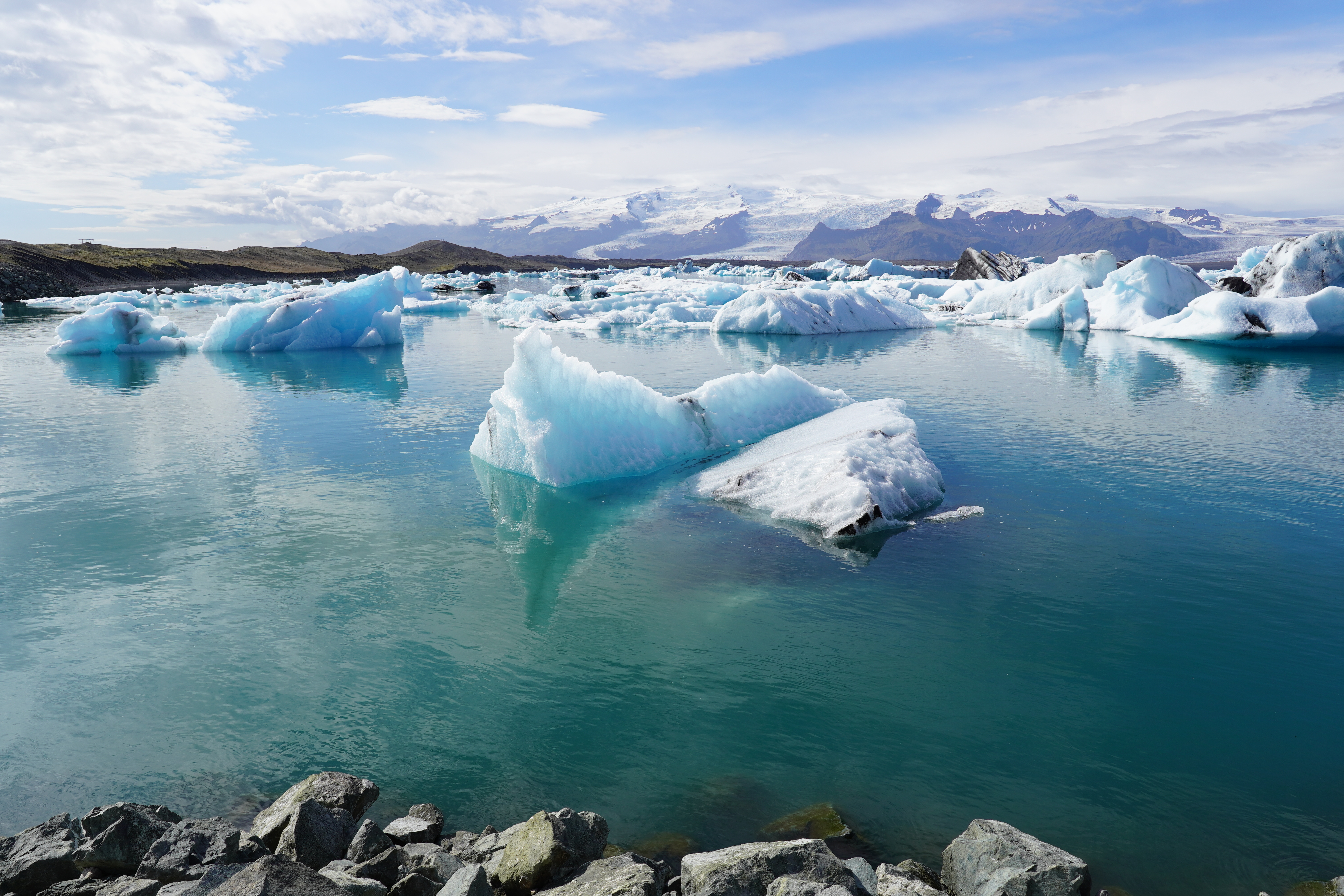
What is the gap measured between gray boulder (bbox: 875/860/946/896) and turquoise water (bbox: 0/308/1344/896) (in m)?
0.28

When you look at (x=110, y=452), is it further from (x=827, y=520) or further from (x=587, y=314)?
(x=587, y=314)

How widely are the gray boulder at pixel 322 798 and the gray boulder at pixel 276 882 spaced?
2.33 feet

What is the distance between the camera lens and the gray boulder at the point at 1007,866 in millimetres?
3447

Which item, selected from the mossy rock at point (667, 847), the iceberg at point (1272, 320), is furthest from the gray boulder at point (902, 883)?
the iceberg at point (1272, 320)

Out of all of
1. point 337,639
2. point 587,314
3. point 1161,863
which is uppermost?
point 587,314

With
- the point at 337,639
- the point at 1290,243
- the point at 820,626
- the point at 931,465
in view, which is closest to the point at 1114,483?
the point at 931,465

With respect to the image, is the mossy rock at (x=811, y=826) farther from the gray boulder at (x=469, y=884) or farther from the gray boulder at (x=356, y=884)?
the gray boulder at (x=356, y=884)

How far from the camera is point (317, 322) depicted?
26.3 m

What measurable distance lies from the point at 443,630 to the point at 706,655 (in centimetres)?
219

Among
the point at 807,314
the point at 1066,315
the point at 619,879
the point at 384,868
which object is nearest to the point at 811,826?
the point at 619,879

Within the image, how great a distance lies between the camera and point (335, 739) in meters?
5.01

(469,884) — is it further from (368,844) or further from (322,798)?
Result: (322,798)

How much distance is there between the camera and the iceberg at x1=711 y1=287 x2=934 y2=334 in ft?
99.0

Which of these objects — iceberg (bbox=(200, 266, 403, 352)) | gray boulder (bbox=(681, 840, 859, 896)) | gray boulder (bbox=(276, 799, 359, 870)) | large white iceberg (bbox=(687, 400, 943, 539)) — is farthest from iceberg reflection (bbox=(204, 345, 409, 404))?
gray boulder (bbox=(681, 840, 859, 896))
